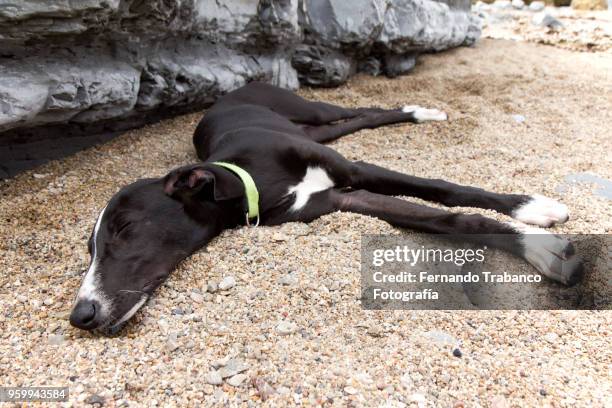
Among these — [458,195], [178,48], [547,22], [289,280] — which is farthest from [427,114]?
[547,22]

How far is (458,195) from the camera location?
3150 millimetres

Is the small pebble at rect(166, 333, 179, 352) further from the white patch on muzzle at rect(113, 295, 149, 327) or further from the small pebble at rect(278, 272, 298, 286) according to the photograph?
the small pebble at rect(278, 272, 298, 286)

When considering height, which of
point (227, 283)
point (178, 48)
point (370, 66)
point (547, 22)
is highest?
point (178, 48)

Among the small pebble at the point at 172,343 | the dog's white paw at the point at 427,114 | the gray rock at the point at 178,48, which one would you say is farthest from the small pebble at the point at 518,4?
the small pebble at the point at 172,343

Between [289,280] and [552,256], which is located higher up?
[552,256]

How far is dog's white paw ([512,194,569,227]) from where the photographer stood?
9.57 ft

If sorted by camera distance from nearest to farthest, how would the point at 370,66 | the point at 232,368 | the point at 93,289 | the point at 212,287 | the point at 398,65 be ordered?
the point at 232,368 < the point at 93,289 < the point at 212,287 < the point at 370,66 < the point at 398,65

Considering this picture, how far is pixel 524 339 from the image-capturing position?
2.07m

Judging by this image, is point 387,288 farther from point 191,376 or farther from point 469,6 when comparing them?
point 469,6

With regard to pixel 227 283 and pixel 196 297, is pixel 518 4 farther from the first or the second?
pixel 196 297

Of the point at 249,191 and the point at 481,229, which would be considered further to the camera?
the point at 249,191

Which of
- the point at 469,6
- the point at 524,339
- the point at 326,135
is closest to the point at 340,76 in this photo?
the point at 326,135

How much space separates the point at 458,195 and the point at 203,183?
58.5 inches

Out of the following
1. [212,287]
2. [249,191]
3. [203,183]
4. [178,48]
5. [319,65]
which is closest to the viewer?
[212,287]
